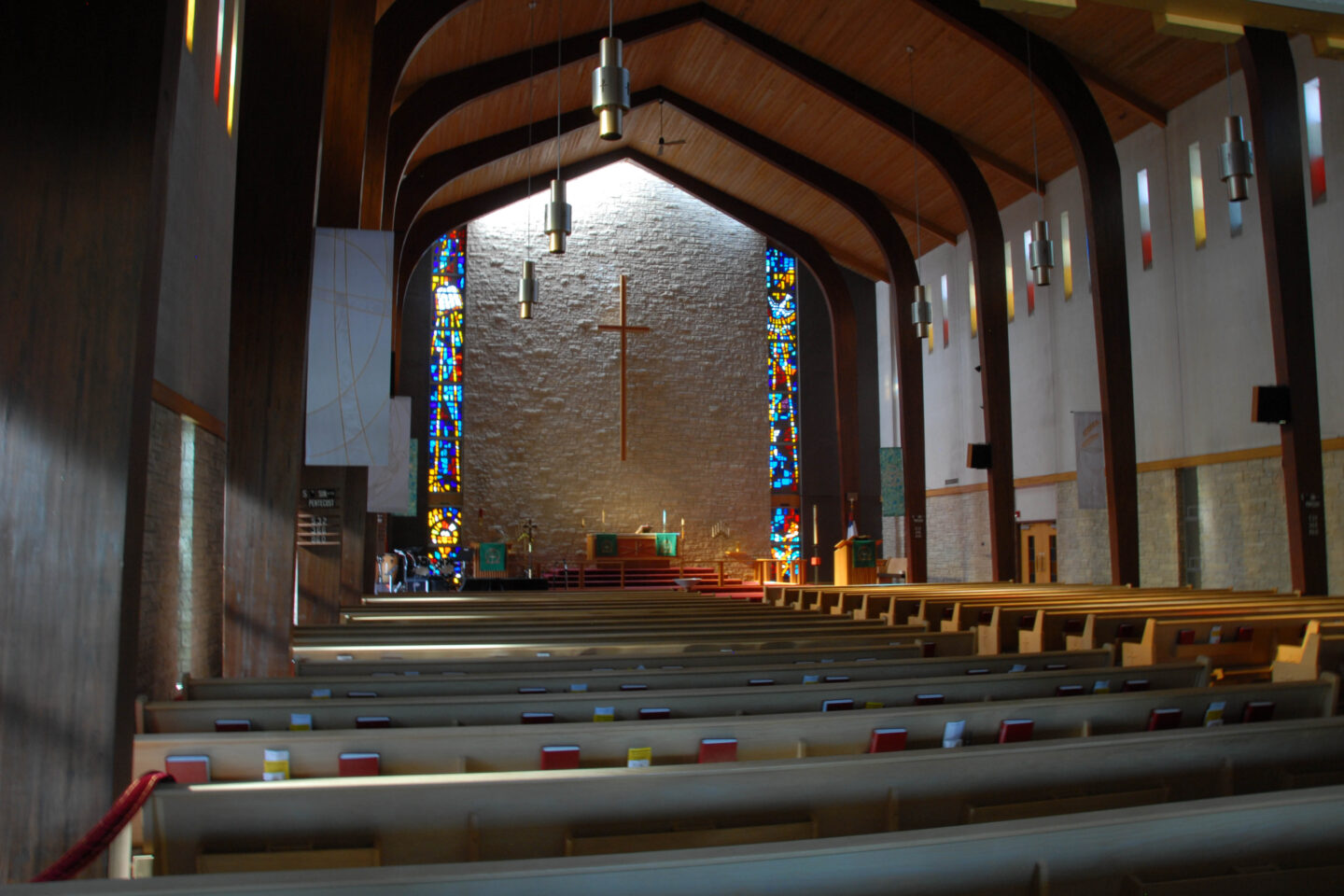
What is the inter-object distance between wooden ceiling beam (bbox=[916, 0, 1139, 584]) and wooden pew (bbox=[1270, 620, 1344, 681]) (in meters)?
5.66

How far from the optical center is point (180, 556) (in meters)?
5.09

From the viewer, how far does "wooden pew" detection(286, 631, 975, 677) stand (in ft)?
12.6

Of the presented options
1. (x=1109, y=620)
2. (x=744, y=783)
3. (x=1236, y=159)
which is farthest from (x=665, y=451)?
(x=744, y=783)

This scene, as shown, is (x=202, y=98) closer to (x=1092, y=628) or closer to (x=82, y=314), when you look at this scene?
(x=82, y=314)

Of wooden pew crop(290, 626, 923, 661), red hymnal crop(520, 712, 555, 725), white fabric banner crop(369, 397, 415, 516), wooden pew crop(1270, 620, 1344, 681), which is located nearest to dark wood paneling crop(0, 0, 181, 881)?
red hymnal crop(520, 712, 555, 725)

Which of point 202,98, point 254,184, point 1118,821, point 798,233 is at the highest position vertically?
point 798,233

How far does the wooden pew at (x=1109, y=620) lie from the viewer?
221 inches

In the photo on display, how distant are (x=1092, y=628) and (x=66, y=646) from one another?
16.7 feet

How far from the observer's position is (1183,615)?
5.71 metres

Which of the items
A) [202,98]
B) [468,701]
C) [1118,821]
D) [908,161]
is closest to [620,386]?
[908,161]

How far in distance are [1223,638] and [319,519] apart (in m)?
5.90

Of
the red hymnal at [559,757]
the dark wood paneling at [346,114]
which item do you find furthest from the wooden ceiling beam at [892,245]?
the red hymnal at [559,757]

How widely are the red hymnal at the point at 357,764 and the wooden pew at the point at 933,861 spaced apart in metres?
0.89

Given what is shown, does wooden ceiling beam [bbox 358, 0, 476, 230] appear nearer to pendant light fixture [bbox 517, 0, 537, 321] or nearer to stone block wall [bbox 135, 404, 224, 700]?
pendant light fixture [bbox 517, 0, 537, 321]
